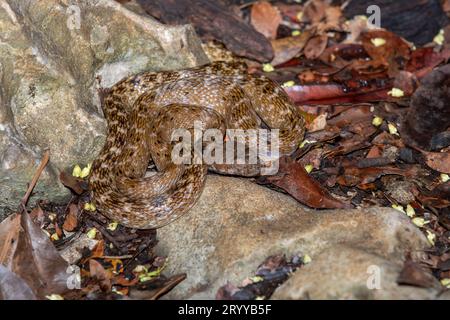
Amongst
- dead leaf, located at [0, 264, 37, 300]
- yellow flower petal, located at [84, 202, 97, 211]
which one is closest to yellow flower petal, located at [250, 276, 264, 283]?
dead leaf, located at [0, 264, 37, 300]

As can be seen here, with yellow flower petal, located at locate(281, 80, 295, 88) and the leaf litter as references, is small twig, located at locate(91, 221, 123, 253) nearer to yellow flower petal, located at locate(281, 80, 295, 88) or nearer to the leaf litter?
the leaf litter

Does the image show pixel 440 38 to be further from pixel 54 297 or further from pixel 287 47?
pixel 54 297

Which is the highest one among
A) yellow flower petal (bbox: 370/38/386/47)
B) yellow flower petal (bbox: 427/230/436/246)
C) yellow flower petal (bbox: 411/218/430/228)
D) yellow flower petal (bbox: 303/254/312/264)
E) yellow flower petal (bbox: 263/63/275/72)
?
yellow flower petal (bbox: 370/38/386/47)

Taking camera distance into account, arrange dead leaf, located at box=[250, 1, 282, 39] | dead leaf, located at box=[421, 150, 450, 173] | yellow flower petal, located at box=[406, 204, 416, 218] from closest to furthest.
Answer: yellow flower petal, located at box=[406, 204, 416, 218]
dead leaf, located at box=[421, 150, 450, 173]
dead leaf, located at box=[250, 1, 282, 39]

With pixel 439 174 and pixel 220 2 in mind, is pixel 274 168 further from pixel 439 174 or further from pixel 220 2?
pixel 220 2

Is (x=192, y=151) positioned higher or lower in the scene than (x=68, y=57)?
lower

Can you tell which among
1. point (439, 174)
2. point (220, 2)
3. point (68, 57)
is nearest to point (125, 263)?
point (68, 57)
